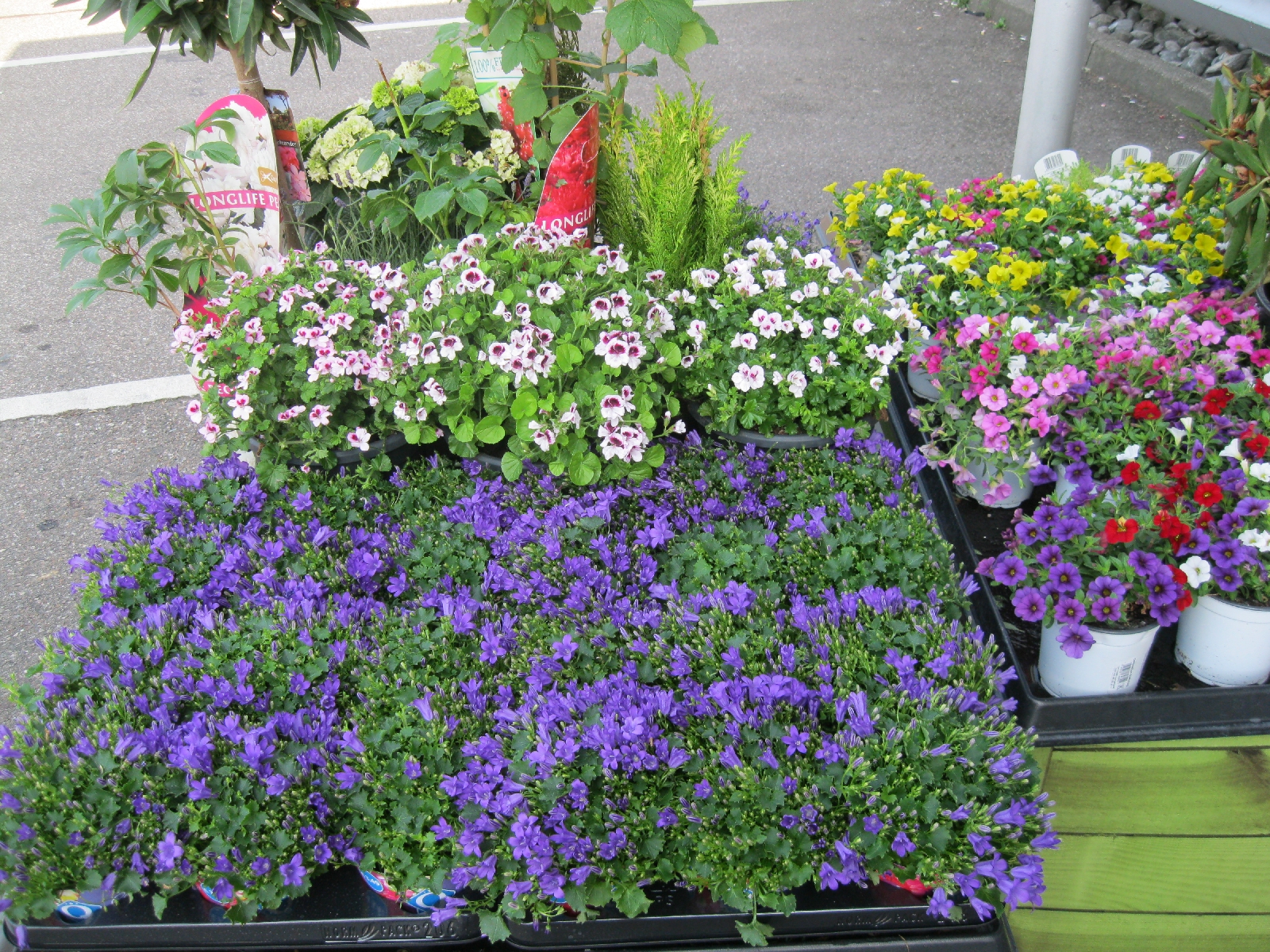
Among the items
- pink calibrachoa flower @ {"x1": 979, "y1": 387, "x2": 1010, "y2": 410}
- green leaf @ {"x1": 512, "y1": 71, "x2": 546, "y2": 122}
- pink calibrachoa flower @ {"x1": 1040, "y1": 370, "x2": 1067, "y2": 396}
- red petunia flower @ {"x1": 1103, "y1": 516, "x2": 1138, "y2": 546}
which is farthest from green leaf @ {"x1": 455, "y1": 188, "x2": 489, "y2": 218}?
red petunia flower @ {"x1": 1103, "y1": 516, "x2": 1138, "y2": 546}

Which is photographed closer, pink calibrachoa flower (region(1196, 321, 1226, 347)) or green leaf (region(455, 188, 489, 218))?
pink calibrachoa flower (region(1196, 321, 1226, 347))

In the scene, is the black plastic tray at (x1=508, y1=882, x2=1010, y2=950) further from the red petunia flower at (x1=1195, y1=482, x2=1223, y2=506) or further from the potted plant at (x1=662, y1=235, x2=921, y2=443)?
the potted plant at (x1=662, y1=235, x2=921, y2=443)

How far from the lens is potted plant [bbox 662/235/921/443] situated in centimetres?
236

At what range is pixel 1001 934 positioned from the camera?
156cm

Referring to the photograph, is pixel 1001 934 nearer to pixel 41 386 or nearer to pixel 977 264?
pixel 977 264

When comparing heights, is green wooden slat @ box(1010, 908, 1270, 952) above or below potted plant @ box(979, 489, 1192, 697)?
below

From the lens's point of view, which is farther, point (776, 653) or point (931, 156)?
point (931, 156)

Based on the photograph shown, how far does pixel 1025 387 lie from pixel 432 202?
1.68 meters

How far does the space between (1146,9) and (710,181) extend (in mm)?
5637

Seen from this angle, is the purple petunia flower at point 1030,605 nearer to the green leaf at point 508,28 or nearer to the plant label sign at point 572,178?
the plant label sign at point 572,178

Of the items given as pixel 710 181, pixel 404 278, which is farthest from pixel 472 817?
pixel 710 181

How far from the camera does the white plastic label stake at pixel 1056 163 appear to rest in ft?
11.4

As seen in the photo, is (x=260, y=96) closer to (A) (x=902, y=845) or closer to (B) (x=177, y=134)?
(A) (x=902, y=845)

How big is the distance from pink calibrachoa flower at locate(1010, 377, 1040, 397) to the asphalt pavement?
9.13 ft
